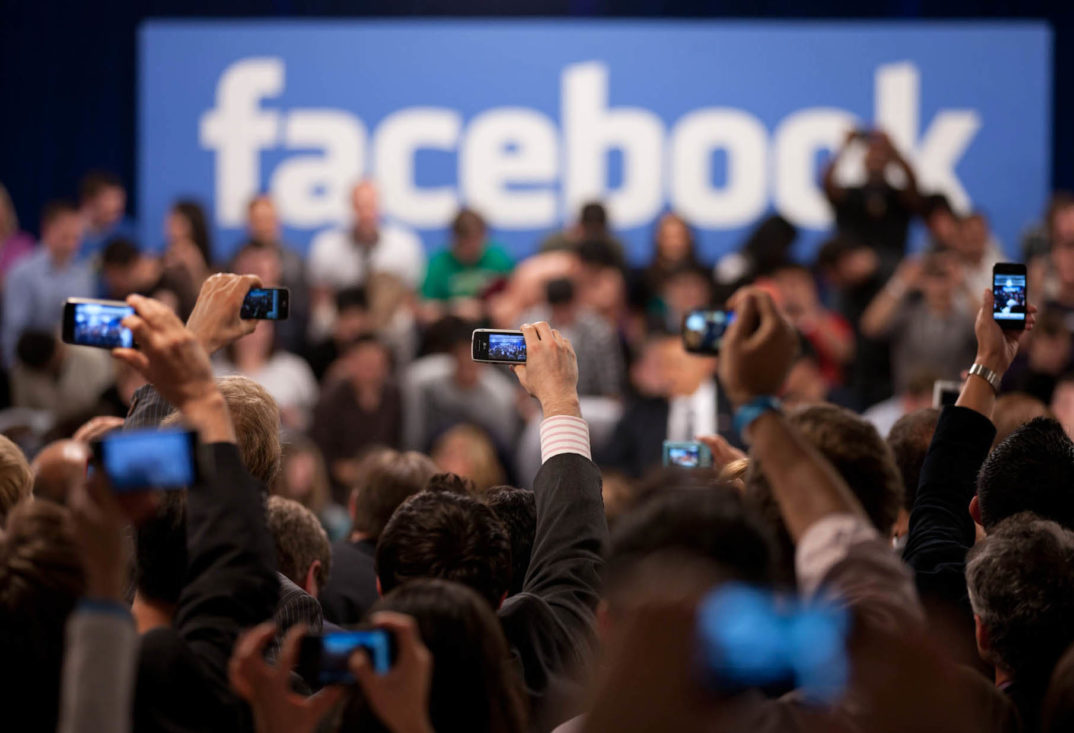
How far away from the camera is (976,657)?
2645 mm

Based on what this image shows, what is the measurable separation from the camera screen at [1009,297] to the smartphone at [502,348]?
1.03 m

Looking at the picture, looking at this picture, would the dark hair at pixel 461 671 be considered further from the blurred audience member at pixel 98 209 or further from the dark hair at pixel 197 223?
the blurred audience member at pixel 98 209

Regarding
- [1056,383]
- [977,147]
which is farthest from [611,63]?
[1056,383]

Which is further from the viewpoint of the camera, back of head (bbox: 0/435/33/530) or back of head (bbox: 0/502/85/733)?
back of head (bbox: 0/435/33/530)

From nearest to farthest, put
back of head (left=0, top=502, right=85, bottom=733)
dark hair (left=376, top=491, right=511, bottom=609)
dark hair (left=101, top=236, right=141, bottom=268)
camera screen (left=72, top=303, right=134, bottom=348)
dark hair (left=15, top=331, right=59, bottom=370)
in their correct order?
back of head (left=0, top=502, right=85, bottom=733) → dark hair (left=376, top=491, right=511, bottom=609) → camera screen (left=72, top=303, right=134, bottom=348) → dark hair (left=15, top=331, right=59, bottom=370) → dark hair (left=101, top=236, right=141, bottom=268)

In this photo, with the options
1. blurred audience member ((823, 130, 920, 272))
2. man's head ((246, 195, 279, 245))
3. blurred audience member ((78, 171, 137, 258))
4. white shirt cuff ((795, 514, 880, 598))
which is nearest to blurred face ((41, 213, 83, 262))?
blurred audience member ((78, 171, 137, 258))

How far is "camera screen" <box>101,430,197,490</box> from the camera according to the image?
1.82 meters

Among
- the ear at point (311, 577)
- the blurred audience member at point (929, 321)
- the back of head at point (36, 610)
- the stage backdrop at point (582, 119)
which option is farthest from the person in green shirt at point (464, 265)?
the back of head at point (36, 610)

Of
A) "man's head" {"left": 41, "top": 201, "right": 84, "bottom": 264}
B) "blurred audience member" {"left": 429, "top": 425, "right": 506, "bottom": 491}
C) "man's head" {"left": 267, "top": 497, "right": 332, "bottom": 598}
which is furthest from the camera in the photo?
"man's head" {"left": 41, "top": 201, "right": 84, "bottom": 264}

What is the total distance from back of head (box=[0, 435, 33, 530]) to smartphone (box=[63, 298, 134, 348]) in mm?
436

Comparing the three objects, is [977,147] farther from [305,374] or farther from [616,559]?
[616,559]

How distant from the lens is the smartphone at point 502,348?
124 inches

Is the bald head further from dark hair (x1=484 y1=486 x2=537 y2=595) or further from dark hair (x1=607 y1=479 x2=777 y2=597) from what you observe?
dark hair (x1=607 y1=479 x2=777 y2=597)

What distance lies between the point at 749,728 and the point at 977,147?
32.9 ft
